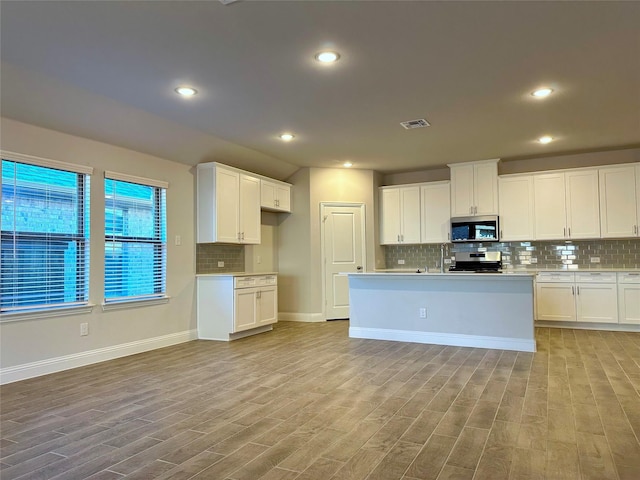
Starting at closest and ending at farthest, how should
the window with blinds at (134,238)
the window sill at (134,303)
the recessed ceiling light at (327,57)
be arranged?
the recessed ceiling light at (327,57), the window sill at (134,303), the window with blinds at (134,238)

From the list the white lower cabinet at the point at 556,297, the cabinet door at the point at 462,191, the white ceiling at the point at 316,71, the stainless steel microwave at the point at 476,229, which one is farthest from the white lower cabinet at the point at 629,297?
the cabinet door at the point at 462,191

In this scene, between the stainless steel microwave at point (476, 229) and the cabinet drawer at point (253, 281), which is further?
the stainless steel microwave at point (476, 229)

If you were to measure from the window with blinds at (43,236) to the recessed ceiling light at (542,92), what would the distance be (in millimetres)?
4630

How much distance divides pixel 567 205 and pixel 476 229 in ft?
4.41

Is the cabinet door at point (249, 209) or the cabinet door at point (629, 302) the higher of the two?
the cabinet door at point (249, 209)

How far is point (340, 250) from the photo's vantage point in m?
7.68

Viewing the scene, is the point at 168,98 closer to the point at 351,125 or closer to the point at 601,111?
the point at 351,125

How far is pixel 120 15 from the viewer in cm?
274

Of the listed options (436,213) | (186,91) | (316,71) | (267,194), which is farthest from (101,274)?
(436,213)

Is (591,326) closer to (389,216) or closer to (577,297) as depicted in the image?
(577,297)

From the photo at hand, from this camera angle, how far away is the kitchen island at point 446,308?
4.96 metres

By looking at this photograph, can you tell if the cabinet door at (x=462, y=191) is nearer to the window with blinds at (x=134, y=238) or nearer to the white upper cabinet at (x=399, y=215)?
the white upper cabinet at (x=399, y=215)

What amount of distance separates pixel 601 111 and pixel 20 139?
5932mm

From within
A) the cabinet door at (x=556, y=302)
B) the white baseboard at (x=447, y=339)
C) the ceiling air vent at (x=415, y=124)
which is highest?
the ceiling air vent at (x=415, y=124)
